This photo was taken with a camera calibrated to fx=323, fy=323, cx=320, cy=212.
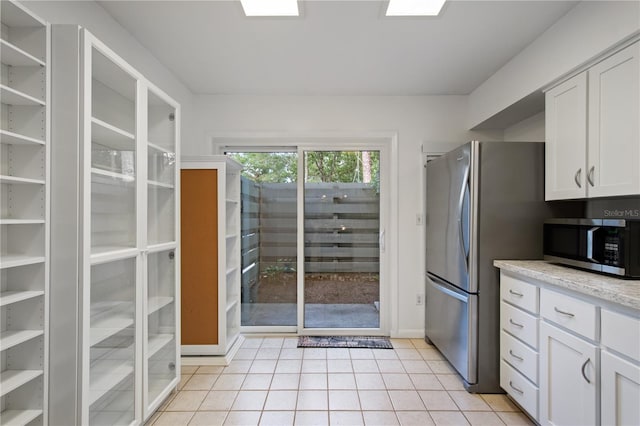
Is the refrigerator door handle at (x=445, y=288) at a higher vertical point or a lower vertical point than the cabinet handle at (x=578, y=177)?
lower

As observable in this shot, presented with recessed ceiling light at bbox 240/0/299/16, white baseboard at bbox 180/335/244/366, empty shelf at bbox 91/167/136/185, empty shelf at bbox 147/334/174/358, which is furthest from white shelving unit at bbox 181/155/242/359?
recessed ceiling light at bbox 240/0/299/16

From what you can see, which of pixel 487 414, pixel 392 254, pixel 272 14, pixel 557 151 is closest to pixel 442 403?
pixel 487 414

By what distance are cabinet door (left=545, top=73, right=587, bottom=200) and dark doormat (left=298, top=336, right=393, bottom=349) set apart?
1958 millimetres

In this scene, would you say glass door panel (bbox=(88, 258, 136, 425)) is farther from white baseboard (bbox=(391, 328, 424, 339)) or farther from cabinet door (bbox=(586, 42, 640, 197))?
cabinet door (bbox=(586, 42, 640, 197))

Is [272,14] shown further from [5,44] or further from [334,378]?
[334,378]

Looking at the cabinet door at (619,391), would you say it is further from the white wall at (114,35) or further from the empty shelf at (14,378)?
the white wall at (114,35)

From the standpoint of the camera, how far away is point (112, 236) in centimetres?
174

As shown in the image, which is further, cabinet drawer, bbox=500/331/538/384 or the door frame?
the door frame

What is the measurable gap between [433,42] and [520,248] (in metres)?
1.60

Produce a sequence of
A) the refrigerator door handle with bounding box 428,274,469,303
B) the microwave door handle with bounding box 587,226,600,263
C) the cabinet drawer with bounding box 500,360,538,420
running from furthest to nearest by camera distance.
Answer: the refrigerator door handle with bounding box 428,274,469,303, the cabinet drawer with bounding box 500,360,538,420, the microwave door handle with bounding box 587,226,600,263

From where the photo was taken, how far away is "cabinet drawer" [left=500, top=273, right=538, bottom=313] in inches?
75.0

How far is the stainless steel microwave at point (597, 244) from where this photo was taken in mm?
1535

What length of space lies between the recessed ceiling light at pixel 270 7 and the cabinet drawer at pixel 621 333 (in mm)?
2240

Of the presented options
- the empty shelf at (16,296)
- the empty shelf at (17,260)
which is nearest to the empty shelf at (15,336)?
the empty shelf at (16,296)
